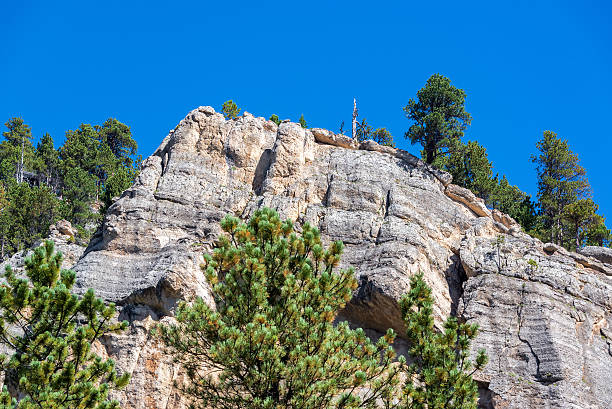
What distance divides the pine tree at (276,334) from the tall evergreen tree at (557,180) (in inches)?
1376

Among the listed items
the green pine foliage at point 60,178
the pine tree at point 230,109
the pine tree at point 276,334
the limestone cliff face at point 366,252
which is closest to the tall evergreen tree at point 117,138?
the green pine foliage at point 60,178

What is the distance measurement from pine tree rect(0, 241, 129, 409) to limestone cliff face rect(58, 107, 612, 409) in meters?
7.24

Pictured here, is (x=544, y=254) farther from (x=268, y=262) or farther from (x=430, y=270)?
(x=268, y=262)

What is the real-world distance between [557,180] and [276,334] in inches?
1611

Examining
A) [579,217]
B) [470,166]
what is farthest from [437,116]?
[579,217]

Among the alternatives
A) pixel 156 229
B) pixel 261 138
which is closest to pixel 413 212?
pixel 261 138

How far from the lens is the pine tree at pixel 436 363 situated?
912 inches

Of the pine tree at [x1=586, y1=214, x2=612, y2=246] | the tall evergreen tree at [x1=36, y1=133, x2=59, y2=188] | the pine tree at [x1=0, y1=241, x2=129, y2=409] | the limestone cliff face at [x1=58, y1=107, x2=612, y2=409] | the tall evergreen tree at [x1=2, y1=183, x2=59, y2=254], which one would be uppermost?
the tall evergreen tree at [x1=36, y1=133, x2=59, y2=188]

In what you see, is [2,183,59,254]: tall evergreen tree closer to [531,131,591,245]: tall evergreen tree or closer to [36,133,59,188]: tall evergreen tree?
[36,133,59,188]: tall evergreen tree

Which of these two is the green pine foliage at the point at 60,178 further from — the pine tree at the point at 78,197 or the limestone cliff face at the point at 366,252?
the limestone cliff face at the point at 366,252

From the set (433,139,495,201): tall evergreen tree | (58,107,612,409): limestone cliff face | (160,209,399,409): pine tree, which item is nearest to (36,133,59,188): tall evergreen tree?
(58,107,612,409): limestone cliff face

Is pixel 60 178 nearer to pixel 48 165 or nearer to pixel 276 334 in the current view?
pixel 48 165

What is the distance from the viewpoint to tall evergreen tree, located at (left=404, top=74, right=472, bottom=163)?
2093 inches

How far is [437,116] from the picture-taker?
52.6m
